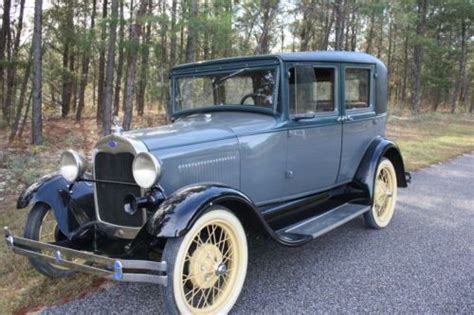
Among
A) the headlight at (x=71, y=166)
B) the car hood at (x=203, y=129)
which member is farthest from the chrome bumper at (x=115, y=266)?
the car hood at (x=203, y=129)

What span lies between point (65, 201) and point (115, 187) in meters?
0.53

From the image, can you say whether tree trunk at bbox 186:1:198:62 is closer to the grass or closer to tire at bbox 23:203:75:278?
the grass

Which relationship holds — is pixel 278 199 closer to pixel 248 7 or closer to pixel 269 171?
pixel 269 171

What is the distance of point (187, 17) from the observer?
9547 millimetres

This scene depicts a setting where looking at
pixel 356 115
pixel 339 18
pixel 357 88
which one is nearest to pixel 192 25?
pixel 357 88

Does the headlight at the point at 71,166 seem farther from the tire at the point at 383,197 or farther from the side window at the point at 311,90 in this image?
the tire at the point at 383,197

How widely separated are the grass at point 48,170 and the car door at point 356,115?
2.61 m

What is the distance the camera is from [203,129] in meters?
3.29

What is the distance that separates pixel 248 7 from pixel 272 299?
11.9 metres

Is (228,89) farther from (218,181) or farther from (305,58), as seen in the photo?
(218,181)

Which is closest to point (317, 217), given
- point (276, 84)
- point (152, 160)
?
point (276, 84)

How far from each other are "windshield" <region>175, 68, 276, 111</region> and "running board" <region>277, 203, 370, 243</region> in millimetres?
1035

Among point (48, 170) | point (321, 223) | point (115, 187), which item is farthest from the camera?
point (48, 170)

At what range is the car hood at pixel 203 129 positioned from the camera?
2979mm
